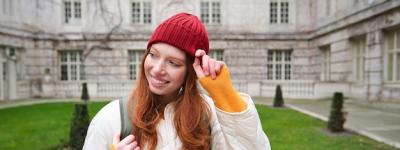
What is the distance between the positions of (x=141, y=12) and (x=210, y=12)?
467 cm

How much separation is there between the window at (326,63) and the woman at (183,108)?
18844mm

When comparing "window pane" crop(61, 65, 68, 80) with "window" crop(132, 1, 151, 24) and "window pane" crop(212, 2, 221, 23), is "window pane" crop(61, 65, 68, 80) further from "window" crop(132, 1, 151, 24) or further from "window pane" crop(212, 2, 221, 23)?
"window pane" crop(212, 2, 221, 23)

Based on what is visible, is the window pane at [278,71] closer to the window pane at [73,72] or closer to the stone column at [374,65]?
the stone column at [374,65]

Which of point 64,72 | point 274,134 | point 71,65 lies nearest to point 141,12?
point 71,65

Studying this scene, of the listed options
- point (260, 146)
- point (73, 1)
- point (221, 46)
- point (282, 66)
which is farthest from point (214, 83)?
point (73, 1)

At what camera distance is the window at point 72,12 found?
20984mm

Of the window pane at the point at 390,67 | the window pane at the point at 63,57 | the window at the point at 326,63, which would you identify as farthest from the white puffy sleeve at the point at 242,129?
the window pane at the point at 63,57

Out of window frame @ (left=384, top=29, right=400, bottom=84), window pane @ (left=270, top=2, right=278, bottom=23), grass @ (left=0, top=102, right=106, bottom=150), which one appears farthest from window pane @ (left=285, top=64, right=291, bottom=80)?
grass @ (left=0, top=102, right=106, bottom=150)

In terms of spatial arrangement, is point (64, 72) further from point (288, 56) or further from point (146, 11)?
point (288, 56)

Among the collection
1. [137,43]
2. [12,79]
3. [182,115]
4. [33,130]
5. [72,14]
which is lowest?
[33,130]

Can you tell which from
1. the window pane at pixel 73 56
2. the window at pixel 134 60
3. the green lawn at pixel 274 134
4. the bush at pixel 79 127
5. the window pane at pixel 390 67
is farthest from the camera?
the window pane at pixel 73 56

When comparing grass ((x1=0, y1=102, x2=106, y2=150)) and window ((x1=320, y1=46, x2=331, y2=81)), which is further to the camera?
window ((x1=320, y1=46, x2=331, y2=81))

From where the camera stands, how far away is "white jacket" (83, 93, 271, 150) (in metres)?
1.47

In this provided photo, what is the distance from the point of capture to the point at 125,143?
57.5 inches
